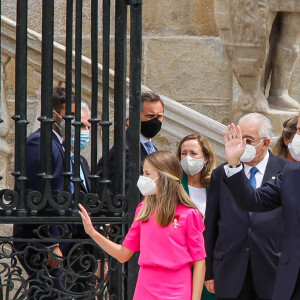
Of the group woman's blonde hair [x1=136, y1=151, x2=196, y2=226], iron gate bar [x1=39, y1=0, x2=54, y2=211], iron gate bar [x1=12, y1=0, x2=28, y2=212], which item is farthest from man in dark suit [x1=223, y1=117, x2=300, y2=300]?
iron gate bar [x1=12, y1=0, x2=28, y2=212]

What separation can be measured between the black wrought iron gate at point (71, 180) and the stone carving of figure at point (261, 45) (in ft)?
9.64

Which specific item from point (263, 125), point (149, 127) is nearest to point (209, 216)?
point (263, 125)

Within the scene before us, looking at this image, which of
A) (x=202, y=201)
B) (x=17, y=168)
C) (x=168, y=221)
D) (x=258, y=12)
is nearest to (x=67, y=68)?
(x=17, y=168)

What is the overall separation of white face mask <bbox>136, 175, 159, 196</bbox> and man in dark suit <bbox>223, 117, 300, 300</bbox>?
352 mm

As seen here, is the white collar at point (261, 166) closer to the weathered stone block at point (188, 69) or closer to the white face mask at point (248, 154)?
the white face mask at point (248, 154)

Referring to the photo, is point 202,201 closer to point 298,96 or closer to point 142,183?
point 142,183

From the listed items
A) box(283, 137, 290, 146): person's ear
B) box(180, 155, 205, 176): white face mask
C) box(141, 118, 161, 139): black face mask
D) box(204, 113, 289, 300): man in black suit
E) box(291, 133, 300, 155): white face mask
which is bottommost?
box(204, 113, 289, 300): man in black suit

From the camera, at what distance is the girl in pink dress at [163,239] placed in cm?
555

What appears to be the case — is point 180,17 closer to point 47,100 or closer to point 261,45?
point 261,45

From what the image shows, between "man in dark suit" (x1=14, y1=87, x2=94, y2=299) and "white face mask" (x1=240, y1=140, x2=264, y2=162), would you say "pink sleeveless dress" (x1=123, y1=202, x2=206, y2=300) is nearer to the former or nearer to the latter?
"man in dark suit" (x1=14, y1=87, x2=94, y2=299)

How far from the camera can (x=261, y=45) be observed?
8680 mm

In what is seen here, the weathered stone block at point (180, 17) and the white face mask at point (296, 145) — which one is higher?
the white face mask at point (296, 145)

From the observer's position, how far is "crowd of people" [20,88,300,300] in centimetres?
554

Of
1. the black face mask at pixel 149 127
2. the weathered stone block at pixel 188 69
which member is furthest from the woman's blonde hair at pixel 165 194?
the weathered stone block at pixel 188 69
